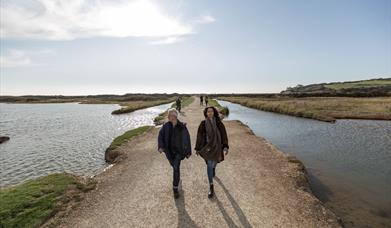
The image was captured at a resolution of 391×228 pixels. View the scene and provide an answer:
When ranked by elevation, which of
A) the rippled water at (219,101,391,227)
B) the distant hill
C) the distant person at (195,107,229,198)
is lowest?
the rippled water at (219,101,391,227)

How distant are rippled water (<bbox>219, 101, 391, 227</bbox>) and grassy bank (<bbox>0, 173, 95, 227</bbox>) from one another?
841 centimetres

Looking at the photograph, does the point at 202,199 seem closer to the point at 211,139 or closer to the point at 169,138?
the point at 211,139

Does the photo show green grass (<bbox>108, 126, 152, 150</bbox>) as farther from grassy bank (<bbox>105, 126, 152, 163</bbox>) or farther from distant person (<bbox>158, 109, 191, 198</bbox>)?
distant person (<bbox>158, 109, 191, 198</bbox>)

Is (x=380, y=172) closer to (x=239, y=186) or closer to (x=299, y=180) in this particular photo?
(x=299, y=180)

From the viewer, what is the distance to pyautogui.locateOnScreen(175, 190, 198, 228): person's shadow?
706 centimetres

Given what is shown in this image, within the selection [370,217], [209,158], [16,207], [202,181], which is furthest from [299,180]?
[16,207]

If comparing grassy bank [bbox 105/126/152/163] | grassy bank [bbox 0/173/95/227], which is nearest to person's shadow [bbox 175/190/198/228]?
grassy bank [bbox 0/173/95/227]

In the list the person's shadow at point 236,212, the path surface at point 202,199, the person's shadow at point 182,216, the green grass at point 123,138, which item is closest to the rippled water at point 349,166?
the path surface at point 202,199

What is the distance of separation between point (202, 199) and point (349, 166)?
35.2 feet

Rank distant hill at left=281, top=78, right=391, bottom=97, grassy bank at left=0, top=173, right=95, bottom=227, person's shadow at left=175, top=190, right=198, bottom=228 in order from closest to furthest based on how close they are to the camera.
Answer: person's shadow at left=175, top=190, right=198, bottom=228
grassy bank at left=0, top=173, right=95, bottom=227
distant hill at left=281, top=78, right=391, bottom=97

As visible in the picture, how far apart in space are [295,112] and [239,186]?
122ft

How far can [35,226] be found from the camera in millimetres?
7316

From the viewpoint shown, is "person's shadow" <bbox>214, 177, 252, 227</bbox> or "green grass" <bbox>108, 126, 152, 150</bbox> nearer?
"person's shadow" <bbox>214, 177, 252, 227</bbox>

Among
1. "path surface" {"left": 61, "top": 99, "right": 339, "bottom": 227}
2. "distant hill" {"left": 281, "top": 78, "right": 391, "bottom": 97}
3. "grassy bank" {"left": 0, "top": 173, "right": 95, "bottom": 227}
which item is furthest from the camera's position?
"distant hill" {"left": 281, "top": 78, "right": 391, "bottom": 97}
